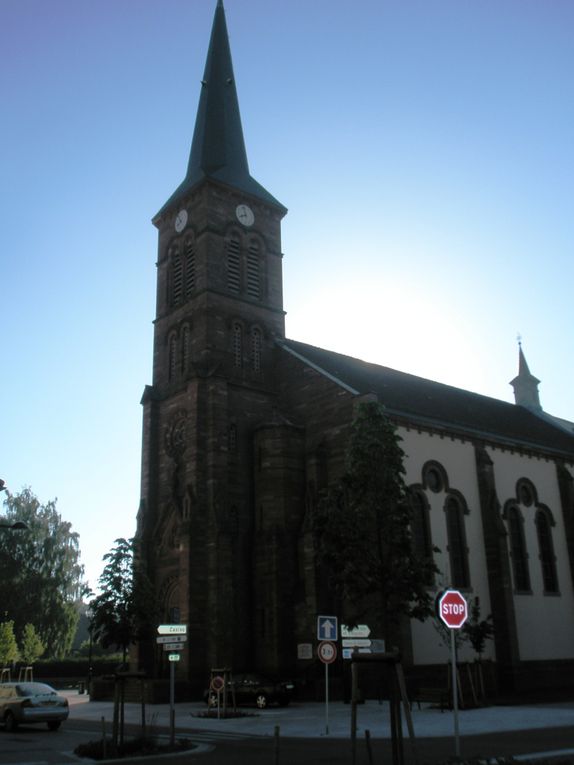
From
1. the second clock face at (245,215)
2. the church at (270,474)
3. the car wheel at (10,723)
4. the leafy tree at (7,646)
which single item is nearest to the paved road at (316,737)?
the car wheel at (10,723)

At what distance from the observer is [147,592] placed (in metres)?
32.9

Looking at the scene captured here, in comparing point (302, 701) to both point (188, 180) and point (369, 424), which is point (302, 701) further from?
point (188, 180)

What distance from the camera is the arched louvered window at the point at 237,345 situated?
39.9 m

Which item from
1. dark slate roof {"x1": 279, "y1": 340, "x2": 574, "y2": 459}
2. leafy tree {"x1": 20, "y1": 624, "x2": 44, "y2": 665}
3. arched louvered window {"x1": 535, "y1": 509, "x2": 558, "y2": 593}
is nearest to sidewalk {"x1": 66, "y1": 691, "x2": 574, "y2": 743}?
arched louvered window {"x1": 535, "y1": 509, "x2": 558, "y2": 593}

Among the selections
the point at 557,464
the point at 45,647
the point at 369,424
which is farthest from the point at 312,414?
the point at 45,647

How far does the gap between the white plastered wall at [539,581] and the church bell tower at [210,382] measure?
13484mm

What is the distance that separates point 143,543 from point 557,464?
2437 centimetres

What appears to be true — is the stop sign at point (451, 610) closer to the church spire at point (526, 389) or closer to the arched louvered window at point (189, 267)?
the arched louvered window at point (189, 267)

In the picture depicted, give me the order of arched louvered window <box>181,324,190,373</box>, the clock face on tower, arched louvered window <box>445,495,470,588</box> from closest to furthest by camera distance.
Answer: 1. arched louvered window <box>445,495,470,588</box>
2. arched louvered window <box>181,324,190,373</box>
3. the clock face on tower

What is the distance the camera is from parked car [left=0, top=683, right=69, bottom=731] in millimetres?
22078

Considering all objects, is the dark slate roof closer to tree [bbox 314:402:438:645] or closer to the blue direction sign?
tree [bbox 314:402:438:645]

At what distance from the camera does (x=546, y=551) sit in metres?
41.6

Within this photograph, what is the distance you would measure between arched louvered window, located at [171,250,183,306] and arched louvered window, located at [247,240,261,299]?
155 inches

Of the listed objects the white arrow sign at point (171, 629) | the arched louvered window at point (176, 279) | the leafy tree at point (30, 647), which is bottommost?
the leafy tree at point (30, 647)
